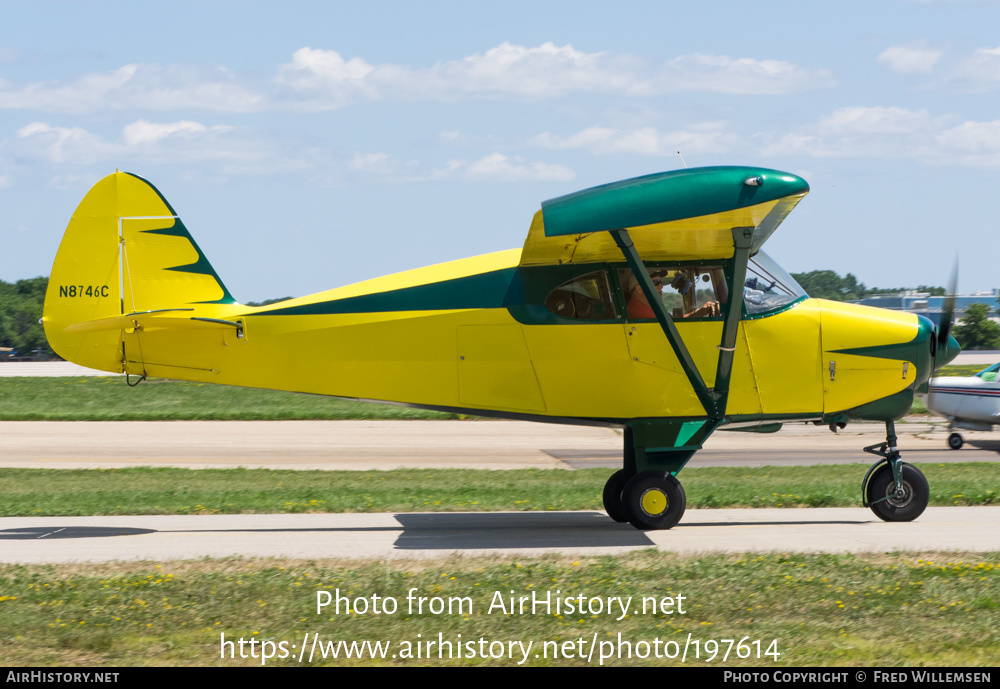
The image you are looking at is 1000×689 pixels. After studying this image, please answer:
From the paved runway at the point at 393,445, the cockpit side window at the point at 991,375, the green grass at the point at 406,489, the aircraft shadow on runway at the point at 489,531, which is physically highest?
the cockpit side window at the point at 991,375

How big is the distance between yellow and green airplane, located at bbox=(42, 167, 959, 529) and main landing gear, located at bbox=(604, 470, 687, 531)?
15 millimetres

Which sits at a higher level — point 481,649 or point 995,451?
point 481,649

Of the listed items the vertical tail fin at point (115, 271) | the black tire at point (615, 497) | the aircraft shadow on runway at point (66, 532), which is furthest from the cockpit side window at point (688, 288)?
the aircraft shadow on runway at point (66, 532)

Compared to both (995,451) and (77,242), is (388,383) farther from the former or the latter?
(995,451)

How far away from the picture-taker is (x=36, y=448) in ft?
77.1

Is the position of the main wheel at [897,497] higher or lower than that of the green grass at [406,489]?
higher

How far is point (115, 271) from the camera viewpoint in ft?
34.7

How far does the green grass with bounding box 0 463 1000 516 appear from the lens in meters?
12.1

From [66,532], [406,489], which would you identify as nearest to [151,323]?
[66,532]

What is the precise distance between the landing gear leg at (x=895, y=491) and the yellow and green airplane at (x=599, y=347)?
25mm

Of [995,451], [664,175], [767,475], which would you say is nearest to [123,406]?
[767,475]

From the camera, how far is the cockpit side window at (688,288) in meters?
9.92

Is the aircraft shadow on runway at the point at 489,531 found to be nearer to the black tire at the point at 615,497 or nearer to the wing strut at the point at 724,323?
the black tire at the point at 615,497

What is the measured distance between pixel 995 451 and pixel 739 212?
58.9ft
